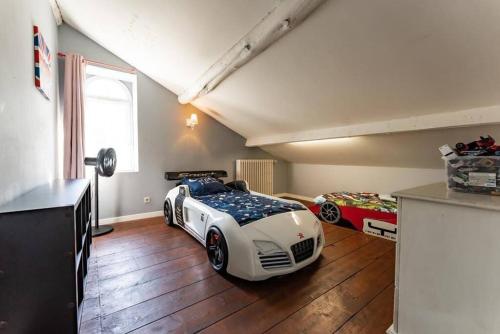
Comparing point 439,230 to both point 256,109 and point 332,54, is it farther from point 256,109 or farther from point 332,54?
point 256,109

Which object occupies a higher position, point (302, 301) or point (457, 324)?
point (457, 324)

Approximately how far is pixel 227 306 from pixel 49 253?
1.11m

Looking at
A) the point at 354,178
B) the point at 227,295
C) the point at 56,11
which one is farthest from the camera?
the point at 354,178

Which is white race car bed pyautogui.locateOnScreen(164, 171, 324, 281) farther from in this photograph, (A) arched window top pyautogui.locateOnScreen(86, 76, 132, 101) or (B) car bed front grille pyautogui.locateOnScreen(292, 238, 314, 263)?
(A) arched window top pyautogui.locateOnScreen(86, 76, 132, 101)

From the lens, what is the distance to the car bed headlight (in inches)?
69.4

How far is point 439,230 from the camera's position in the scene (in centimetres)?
104

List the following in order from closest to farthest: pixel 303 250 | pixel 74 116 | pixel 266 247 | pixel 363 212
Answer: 1. pixel 266 247
2. pixel 303 250
3. pixel 74 116
4. pixel 363 212

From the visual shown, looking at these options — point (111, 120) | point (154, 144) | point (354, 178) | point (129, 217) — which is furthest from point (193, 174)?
point (354, 178)

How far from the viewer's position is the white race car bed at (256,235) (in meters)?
1.76

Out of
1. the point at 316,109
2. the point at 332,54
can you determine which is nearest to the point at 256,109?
the point at 316,109

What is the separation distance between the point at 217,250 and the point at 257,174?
3007 mm

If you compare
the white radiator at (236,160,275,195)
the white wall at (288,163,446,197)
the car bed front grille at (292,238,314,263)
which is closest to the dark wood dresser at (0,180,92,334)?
the car bed front grille at (292,238,314,263)

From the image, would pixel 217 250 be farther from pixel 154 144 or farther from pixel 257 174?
pixel 257 174

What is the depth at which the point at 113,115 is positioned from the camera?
3.66 metres
